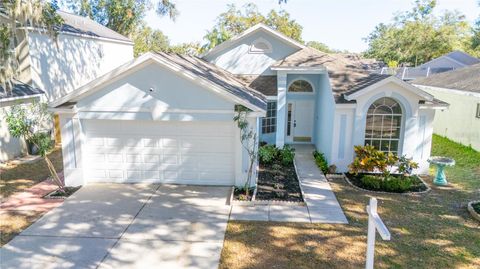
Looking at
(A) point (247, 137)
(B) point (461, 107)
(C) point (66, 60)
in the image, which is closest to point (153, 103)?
(A) point (247, 137)

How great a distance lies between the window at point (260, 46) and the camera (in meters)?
17.4

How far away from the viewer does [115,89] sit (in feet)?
35.0

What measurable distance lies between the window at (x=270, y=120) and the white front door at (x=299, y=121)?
781mm

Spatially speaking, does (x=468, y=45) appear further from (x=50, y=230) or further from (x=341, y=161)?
(x=50, y=230)

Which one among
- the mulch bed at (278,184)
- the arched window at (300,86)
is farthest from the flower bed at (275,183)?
the arched window at (300,86)

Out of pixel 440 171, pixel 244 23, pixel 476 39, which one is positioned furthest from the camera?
pixel 476 39

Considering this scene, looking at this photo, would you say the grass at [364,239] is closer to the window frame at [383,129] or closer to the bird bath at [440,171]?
the bird bath at [440,171]

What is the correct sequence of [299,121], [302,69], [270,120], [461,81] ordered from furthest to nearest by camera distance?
[461,81] → [299,121] → [270,120] → [302,69]

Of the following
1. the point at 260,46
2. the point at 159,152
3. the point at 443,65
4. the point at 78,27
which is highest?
the point at 78,27

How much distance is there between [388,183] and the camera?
11445 mm

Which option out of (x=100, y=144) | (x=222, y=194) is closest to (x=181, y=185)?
(x=222, y=194)

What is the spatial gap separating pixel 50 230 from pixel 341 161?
9.77 m

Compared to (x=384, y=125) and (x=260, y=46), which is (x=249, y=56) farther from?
(x=384, y=125)

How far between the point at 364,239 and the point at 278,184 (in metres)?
4.22
